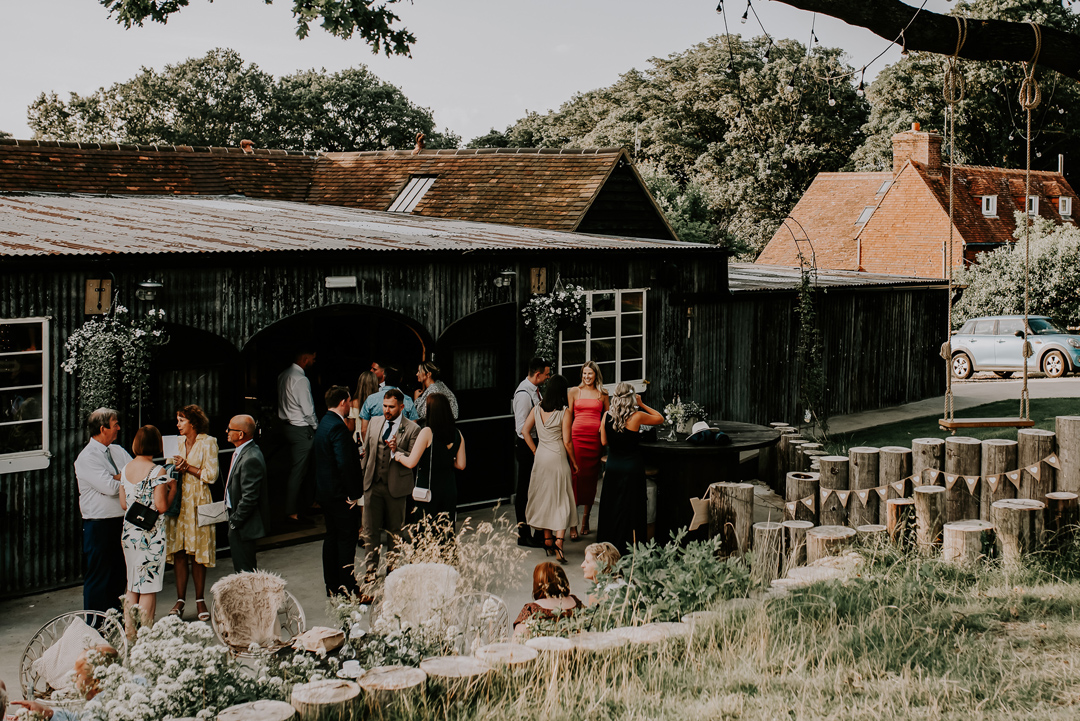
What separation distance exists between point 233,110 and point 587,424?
4873cm

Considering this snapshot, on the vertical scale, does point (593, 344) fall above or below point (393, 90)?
below

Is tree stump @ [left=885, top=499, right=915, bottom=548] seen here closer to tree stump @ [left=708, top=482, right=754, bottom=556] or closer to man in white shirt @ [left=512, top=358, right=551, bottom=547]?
tree stump @ [left=708, top=482, right=754, bottom=556]

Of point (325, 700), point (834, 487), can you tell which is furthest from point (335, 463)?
point (834, 487)

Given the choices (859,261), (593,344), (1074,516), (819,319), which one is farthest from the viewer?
(859,261)

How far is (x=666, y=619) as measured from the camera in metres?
6.17

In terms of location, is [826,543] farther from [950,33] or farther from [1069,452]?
[950,33]

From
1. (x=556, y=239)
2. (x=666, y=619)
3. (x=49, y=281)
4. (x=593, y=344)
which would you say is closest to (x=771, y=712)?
(x=666, y=619)

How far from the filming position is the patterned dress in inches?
299

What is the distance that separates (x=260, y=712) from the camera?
14.8 ft

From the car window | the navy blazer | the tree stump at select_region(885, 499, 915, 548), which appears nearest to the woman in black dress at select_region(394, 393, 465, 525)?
the navy blazer

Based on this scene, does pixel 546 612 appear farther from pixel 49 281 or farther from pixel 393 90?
pixel 393 90

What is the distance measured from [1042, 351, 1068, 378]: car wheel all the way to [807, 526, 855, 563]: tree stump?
2013 cm

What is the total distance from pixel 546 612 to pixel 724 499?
2952mm

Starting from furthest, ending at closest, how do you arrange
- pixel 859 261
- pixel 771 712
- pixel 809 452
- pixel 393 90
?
1. pixel 393 90
2. pixel 859 261
3. pixel 809 452
4. pixel 771 712
